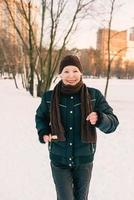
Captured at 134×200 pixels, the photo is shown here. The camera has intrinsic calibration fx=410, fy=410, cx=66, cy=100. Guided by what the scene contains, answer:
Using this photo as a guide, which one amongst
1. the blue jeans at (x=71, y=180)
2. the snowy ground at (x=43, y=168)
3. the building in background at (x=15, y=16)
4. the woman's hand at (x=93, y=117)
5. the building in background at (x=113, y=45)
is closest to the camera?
the woman's hand at (x=93, y=117)

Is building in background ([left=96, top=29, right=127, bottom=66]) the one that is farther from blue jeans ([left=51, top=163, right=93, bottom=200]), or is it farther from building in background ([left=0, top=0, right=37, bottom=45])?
blue jeans ([left=51, top=163, right=93, bottom=200])

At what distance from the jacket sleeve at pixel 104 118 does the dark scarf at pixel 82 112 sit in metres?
0.11

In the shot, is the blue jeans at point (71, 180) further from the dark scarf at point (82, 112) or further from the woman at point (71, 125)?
the dark scarf at point (82, 112)

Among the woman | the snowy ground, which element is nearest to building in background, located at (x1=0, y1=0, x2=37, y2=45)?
the snowy ground

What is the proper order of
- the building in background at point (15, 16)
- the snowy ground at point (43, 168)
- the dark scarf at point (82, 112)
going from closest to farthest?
the dark scarf at point (82, 112) → the snowy ground at point (43, 168) → the building in background at point (15, 16)

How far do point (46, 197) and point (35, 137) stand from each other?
449 cm

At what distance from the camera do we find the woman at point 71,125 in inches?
134

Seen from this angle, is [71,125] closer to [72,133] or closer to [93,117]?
[72,133]

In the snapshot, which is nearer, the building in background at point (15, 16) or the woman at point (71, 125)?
the woman at point (71, 125)

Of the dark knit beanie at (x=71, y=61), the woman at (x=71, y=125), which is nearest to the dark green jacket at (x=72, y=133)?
the woman at (x=71, y=125)

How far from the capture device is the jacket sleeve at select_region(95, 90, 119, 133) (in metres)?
3.28

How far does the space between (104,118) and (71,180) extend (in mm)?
672

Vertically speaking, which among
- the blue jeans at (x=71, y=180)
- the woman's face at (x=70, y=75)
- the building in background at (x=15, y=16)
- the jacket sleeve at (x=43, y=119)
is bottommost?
the blue jeans at (x=71, y=180)

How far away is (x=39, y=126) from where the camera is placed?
11.6 feet
